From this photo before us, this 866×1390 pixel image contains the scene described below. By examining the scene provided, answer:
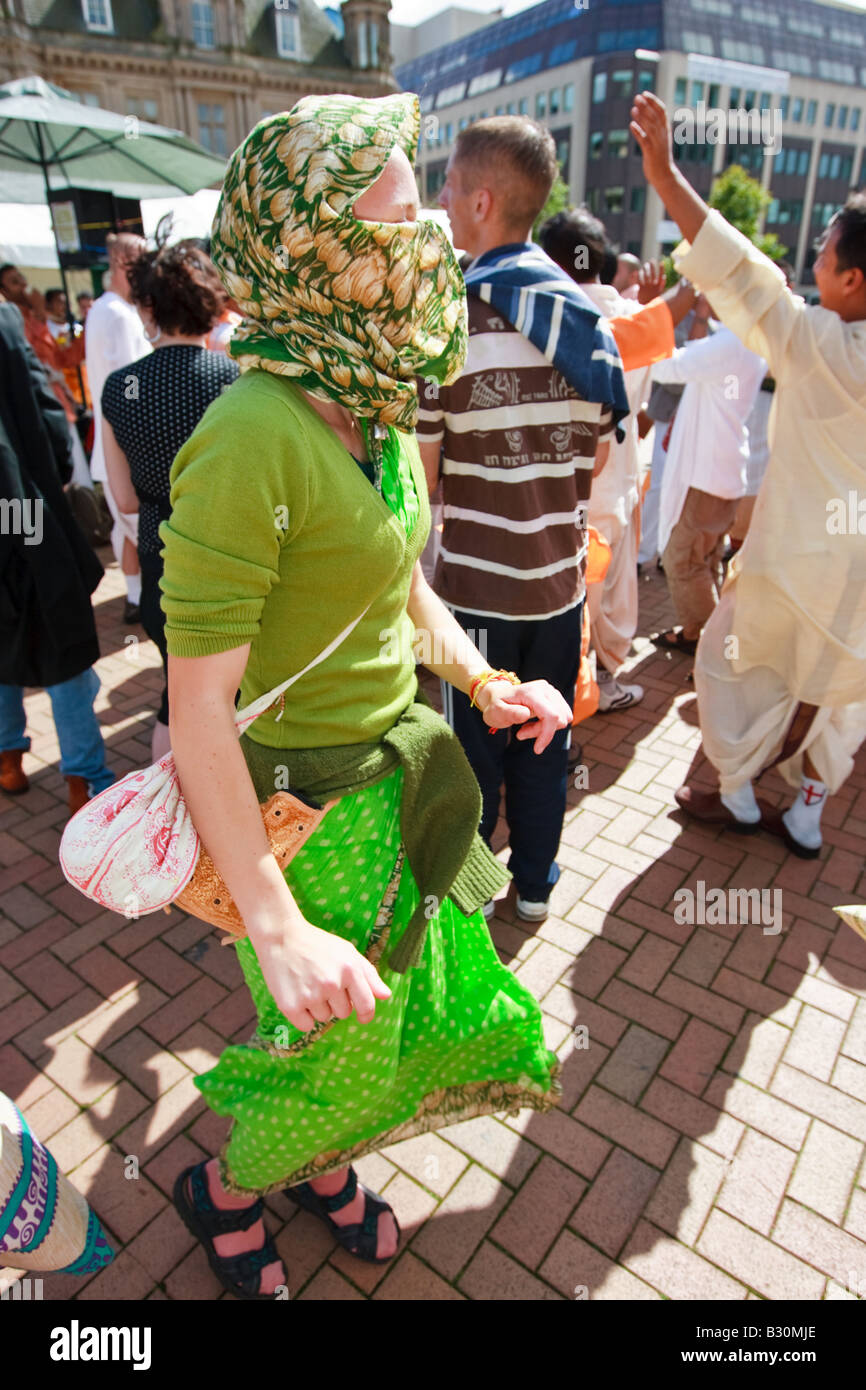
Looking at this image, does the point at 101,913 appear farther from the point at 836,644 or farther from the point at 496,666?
the point at 836,644

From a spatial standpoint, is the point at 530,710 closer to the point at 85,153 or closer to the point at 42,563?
the point at 42,563

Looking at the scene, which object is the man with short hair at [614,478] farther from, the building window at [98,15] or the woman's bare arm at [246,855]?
A: the building window at [98,15]

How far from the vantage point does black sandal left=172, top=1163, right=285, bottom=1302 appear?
1785 mm

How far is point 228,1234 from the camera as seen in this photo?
1.79 m

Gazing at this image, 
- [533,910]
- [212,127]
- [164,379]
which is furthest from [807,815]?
[212,127]

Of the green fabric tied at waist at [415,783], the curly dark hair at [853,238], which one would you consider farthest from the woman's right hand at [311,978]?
the curly dark hair at [853,238]

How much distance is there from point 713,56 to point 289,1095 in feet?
217

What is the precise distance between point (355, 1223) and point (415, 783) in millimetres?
1208

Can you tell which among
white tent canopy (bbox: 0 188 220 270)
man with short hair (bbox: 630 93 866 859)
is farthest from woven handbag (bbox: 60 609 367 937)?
white tent canopy (bbox: 0 188 220 270)

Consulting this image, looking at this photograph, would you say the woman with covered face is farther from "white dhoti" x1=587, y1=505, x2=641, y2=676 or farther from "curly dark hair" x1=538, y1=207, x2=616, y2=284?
"white dhoti" x1=587, y1=505, x2=641, y2=676

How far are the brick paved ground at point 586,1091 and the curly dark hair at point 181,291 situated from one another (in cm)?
212

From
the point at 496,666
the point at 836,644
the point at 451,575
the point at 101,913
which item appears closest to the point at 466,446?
the point at 451,575

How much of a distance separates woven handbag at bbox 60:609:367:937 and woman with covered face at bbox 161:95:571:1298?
6cm

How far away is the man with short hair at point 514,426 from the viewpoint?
7.61ft
